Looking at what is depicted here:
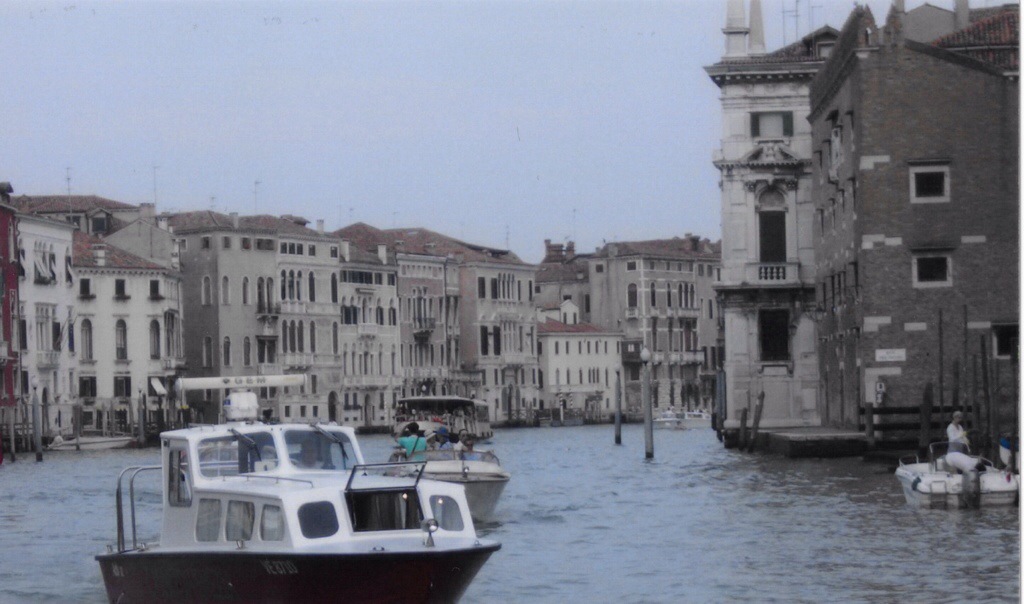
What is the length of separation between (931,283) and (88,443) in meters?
33.7

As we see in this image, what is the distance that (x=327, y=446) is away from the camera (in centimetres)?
1759

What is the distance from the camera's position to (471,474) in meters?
27.7

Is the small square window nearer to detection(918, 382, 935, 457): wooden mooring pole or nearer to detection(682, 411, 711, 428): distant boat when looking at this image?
detection(918, 382, 935, 457): wooden mooring pole

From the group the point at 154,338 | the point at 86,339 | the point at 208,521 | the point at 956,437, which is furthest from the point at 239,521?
the point at 154,338

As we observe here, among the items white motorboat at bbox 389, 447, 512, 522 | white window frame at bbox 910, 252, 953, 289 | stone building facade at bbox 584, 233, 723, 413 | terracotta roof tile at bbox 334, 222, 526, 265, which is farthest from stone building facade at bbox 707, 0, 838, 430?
stone building facade at bbox 584, 233, 723, 413

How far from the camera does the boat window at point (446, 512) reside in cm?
1609

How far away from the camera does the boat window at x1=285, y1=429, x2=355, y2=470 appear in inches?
687

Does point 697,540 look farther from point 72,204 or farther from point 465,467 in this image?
point 72,204

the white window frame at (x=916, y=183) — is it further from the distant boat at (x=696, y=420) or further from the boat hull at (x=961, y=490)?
the distant boat at (x=696, y=420)

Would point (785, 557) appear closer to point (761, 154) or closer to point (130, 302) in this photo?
point (761, 154)

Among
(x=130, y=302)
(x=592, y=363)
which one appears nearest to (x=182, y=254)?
(x=130, y=302)

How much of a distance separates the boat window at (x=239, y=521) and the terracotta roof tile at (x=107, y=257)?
64.8 m

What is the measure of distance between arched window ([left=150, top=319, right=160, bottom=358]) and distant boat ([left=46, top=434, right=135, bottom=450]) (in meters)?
13.6

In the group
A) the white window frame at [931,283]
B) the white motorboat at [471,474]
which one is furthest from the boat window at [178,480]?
the white window frame at [931,283]
